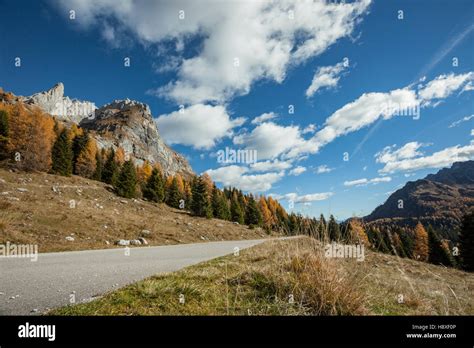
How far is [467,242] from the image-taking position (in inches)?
1281

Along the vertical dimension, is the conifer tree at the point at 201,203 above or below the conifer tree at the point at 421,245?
above

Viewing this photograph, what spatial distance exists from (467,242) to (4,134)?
66171mm

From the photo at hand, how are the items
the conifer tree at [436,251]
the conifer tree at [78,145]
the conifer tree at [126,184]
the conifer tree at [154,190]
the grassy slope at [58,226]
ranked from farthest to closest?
the conifer tree at [78,145], the conifer tree at [154,190], the conifer tree at [436,251], the conifer tree at [126,184], the grassy slope at [58,226]

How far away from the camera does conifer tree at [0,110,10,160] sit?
36.8 m

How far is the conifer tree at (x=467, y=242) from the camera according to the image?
104ft

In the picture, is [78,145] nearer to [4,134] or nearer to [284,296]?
[4,134]

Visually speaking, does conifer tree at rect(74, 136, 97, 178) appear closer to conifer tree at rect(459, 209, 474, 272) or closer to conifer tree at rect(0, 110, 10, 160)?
conifer tree at rect(0, 110, 10, 160)

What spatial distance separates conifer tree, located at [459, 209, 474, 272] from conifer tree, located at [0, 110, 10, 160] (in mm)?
62612

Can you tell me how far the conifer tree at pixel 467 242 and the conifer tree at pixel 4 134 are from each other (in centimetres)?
6261

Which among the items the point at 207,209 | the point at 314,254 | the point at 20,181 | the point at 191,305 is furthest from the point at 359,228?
the point at 207,209

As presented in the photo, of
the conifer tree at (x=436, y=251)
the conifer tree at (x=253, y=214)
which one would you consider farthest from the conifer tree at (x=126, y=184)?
the conifer tree at (x=436, y=251)

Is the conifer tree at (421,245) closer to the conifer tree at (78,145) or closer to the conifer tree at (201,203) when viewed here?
the conifer tree at (201,203)

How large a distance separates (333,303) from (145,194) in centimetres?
4825
